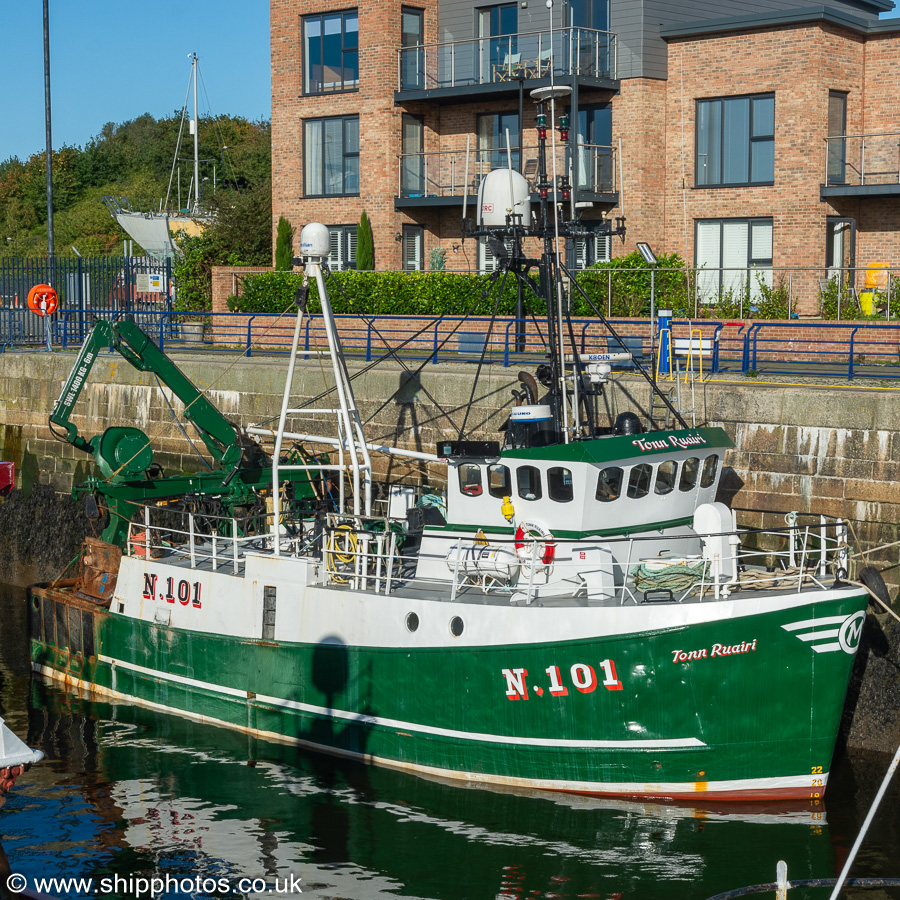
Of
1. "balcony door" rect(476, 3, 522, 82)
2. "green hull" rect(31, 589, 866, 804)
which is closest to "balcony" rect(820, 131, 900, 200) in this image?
"balcony door" rect(476, 3, 522, 82)

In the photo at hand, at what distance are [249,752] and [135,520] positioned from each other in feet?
18.5

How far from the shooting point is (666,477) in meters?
15.5

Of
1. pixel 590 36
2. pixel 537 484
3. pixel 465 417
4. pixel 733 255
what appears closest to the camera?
pixel 537 484

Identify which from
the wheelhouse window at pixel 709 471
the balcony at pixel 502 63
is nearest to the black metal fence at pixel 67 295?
the balcony at pixel 502 63

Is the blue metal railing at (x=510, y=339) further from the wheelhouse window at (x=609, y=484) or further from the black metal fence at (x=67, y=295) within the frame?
the wheelhouse window at (x=609, y=484)

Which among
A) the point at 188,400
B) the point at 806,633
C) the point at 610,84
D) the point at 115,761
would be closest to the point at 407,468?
the point at 188,400

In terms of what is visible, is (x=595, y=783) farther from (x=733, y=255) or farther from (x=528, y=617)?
(x=733, y=255)

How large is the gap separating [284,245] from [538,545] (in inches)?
892

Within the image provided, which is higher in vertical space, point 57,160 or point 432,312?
point 57,160

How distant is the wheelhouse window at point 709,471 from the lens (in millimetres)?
15914

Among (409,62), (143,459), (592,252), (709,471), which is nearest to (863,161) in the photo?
(592,252)

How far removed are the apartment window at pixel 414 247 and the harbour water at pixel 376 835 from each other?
20834mm

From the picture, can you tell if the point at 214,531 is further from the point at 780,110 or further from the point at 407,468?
the point at 780,110

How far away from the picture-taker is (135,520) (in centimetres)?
2059
